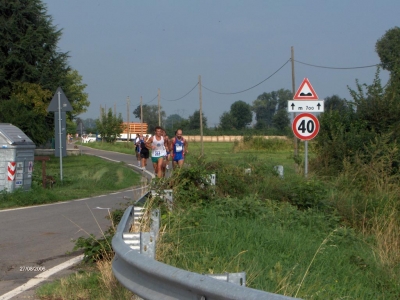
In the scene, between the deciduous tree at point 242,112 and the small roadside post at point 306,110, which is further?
the deciduous tree at point 242,112

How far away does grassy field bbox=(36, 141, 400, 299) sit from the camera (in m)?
5.52

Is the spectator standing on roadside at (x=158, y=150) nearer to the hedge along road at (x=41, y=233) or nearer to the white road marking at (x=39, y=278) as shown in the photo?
the hedge along road at (x=41, y=233)

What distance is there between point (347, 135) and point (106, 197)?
7.18 m

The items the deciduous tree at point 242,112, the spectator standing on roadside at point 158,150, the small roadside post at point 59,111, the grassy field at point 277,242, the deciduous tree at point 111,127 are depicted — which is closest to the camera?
the grassy field at point 277,242

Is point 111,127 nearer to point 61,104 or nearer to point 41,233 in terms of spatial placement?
point 61,104

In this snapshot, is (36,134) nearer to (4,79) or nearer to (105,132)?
(4,79)

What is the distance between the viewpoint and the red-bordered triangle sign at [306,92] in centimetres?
1415

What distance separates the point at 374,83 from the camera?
16781mm

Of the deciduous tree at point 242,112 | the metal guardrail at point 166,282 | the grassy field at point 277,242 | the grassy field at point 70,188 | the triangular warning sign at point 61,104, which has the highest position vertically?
the deciduous tree at point 242,112

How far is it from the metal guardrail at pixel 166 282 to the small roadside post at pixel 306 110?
31.4ft

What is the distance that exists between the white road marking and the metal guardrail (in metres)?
1.88

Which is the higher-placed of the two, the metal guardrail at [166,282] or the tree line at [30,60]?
the tree line at [30,60]
